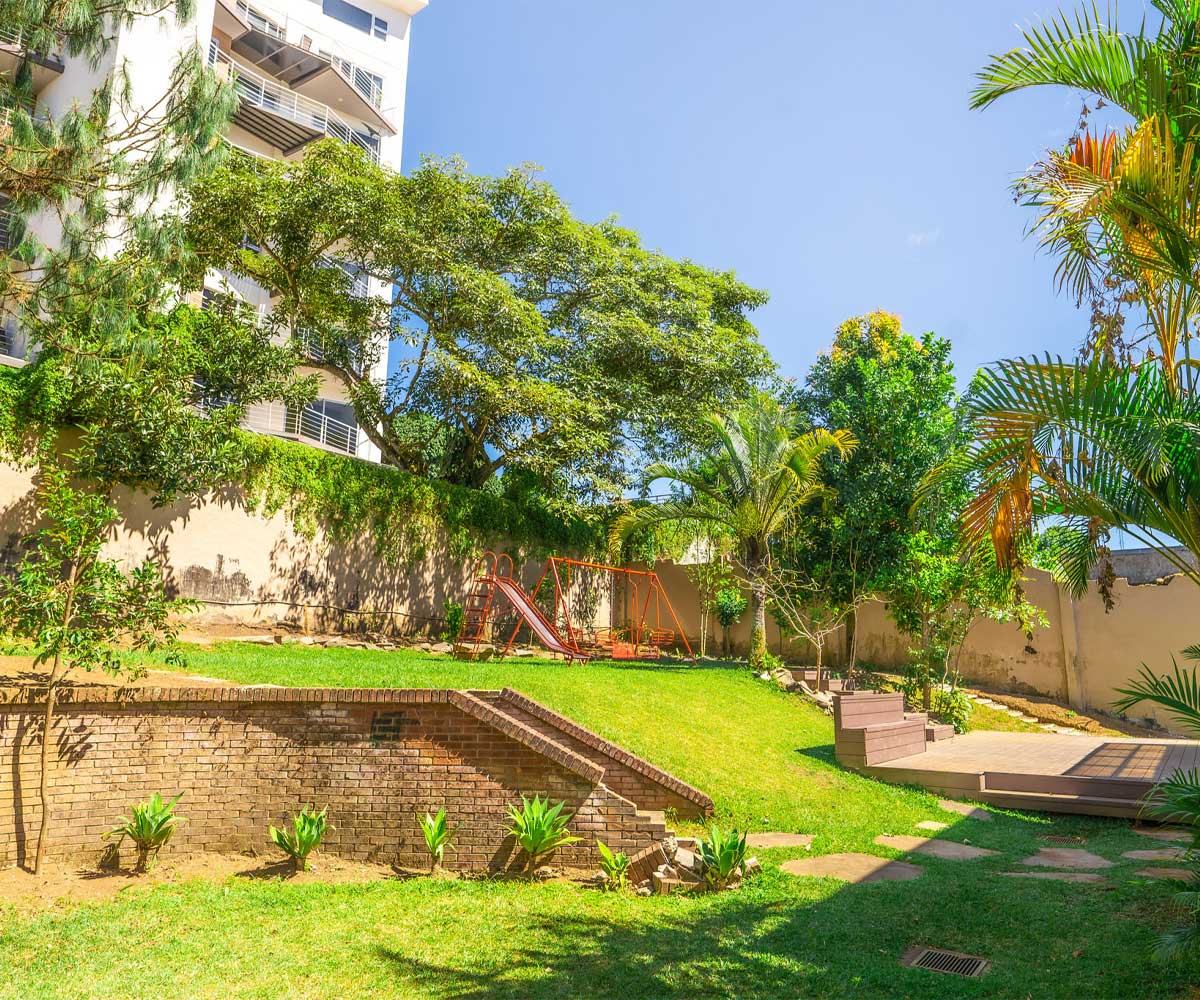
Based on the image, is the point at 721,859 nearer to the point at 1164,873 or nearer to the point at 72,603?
the point at 1164,873

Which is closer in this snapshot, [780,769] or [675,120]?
[780,769]

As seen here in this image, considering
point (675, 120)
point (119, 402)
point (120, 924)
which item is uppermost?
point (675, 120)

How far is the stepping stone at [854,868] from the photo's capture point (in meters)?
6.34

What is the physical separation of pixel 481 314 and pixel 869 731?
12.1 metres

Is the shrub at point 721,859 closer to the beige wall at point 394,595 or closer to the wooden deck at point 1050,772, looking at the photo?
the wooden deck at point 1050,772

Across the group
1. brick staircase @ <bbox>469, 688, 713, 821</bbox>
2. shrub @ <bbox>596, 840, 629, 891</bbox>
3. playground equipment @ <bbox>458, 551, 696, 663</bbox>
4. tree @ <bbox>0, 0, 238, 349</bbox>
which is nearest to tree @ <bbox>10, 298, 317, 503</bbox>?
tree @ <bbox>0, 0, 238, 349</bbox>

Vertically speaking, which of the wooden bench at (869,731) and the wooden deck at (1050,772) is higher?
the wooden bench at (869,731)

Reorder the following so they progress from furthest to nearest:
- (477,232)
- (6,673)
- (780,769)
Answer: (477,232), (780,769), (6,673)

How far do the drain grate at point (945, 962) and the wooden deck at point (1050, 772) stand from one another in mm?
4204

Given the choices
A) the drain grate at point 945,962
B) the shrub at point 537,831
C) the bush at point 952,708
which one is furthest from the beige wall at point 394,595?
the drain grate at point 945,962

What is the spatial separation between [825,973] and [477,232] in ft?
57.7

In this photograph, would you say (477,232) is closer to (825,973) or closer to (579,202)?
(579,202)

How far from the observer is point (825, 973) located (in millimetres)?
4461

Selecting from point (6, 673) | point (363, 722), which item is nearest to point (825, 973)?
point (363, 722)
